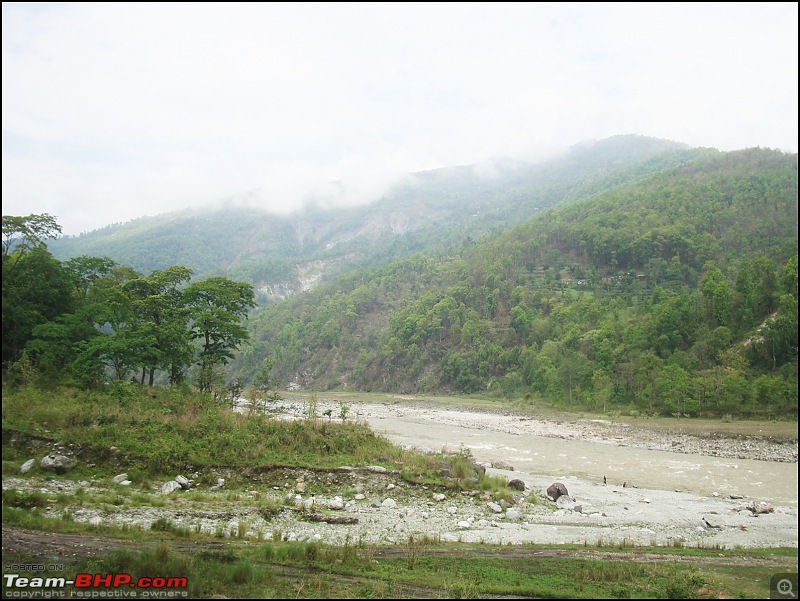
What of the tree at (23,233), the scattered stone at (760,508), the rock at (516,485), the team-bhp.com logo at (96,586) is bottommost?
the scattered stone at (760,508)

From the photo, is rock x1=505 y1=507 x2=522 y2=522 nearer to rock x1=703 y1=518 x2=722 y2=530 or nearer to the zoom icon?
rock x1=703 y1=518 x2=722 y2=530

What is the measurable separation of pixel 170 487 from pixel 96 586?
8.83 m

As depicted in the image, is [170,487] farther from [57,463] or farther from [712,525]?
[712,525]

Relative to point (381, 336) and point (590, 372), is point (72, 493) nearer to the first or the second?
point (590, 372)

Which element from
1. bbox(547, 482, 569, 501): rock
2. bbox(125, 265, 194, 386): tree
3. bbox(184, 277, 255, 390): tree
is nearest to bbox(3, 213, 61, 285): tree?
bbox(125, 265, 194, 386): tree

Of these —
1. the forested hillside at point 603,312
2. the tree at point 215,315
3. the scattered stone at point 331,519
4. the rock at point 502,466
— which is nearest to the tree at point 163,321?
the tree at point 215,315

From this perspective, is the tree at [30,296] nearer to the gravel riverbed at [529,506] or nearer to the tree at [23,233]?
the tree at [23,233]

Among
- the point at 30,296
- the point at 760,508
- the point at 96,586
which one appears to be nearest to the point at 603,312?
the point at 760,508

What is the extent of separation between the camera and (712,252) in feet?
287

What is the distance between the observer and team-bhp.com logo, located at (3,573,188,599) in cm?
715

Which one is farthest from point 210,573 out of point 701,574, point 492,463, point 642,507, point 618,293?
point 618,293

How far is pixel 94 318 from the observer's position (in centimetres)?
2456

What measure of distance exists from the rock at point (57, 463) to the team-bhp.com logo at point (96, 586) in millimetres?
9412

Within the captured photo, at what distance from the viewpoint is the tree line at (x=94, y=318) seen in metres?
22.6
